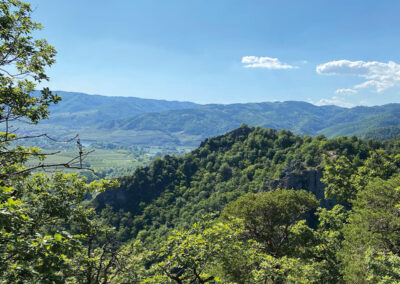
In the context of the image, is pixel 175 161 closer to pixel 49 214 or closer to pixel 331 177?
pixel 331 177

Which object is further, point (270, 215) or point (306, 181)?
point (306, 181)

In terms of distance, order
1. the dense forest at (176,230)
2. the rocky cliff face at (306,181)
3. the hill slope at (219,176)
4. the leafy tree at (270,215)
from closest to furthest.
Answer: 1. the dense forest at (176,230)
2. the leafy tree at (270,215)
3. the rocky cliff face at (306,181)
4. the hill slope at (219,176)

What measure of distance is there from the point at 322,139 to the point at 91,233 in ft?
329

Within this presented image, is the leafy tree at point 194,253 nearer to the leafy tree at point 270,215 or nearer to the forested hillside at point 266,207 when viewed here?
the forested hillside at point 266,207

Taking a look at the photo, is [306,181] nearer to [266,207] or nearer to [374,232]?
[266,207]

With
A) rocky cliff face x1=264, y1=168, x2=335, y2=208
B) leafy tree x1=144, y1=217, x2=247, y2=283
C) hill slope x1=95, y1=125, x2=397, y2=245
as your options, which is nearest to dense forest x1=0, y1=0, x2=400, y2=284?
leafy tree x1=144, y1=217, x2=247, y2=283

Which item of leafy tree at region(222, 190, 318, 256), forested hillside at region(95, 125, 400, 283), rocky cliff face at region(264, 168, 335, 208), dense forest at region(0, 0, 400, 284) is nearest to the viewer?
dense forest at region(0, 0, 400, 284)

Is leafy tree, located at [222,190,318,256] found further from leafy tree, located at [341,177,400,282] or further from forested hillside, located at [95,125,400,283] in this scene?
leafy tree, located at [341,177,400,282]

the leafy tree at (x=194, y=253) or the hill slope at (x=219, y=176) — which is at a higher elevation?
the leafy tree at (x=194, y=253)

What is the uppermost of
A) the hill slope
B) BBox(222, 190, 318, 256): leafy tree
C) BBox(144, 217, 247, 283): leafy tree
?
BBox(144, 217, 247, 283): leafy tree

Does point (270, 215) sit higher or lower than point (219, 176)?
higher

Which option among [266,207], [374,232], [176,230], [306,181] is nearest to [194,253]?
[176,230]

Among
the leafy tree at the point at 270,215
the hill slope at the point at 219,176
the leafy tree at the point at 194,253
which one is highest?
the leafy tree at the point at 194,253

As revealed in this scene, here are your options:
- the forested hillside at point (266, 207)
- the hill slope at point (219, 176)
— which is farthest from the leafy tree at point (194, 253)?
the hill slope at point (219, 176)
